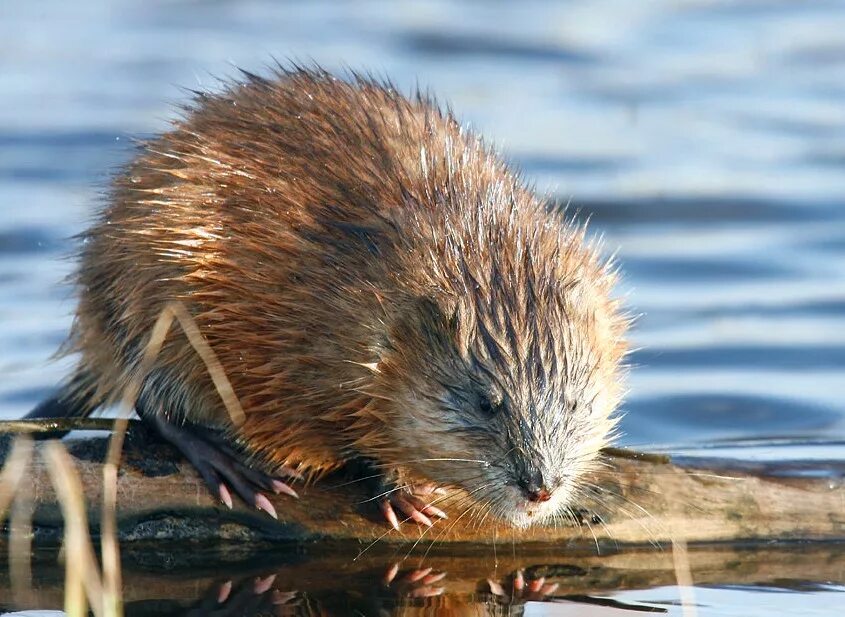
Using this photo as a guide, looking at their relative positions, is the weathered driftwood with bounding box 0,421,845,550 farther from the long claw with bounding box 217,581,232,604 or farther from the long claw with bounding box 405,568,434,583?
the long claw with bounding box 217,581,232,604

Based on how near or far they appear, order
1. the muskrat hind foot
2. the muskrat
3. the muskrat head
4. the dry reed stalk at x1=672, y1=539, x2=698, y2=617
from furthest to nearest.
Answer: the muskrat hind foot, the muskrat, the muskrat head, the dry reed stalk at x1=672, y1=539, x2=698, y2=617

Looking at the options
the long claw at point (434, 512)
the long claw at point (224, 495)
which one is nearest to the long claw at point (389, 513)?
the long claw at point (434, 512)

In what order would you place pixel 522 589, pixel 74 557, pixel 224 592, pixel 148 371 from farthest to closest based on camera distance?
pixel 148 371, pixel 522 589, pixel 224 592, pixel 74 557

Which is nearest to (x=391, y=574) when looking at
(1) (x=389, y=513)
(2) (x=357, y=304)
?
(1) (x=389, y=513)

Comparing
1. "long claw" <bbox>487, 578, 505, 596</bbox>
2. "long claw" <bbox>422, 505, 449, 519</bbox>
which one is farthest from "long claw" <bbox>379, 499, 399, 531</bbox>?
"long claw" <bbox>487, 578, 505, 596</bbox>

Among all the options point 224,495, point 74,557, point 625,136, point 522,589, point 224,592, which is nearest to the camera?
point 74,557

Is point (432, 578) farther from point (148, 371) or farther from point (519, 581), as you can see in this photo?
point (148, 371)

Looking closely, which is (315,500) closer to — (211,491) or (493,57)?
(211,491)
